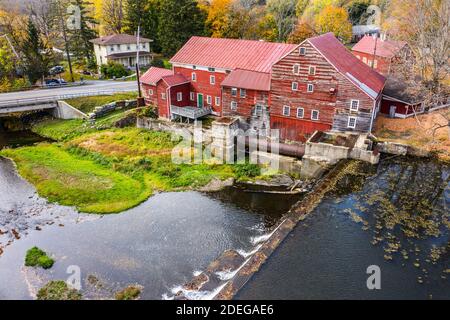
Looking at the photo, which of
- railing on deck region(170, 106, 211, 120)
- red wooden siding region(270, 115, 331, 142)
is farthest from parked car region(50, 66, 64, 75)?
red wooden siding region(270, 115, 331, 142)

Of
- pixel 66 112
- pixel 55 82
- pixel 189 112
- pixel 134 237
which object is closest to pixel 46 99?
pixel 66 112

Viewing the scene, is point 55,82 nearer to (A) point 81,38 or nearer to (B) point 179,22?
(A) point 81,38

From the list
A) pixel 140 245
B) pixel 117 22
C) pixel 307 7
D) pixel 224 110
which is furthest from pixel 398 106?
pixel 117 22

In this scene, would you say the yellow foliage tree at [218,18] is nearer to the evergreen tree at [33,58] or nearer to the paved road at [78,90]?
the paved road at [78,90]

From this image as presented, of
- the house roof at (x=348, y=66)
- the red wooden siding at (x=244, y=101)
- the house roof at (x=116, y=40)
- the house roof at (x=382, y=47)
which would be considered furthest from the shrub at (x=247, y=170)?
the house roof at (x=116, y=40)

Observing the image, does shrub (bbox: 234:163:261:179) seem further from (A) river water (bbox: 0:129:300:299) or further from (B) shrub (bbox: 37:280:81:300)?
(B) shrub (bbox: 37:280:81:300)
